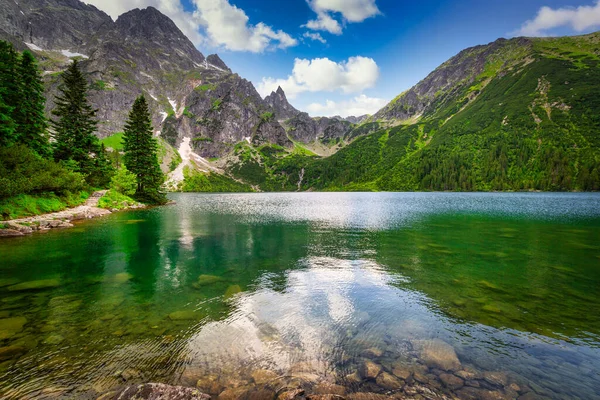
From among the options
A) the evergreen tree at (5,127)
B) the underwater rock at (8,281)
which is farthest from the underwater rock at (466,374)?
the evergreen tree at (5,127)

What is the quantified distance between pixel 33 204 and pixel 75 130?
2637 cm

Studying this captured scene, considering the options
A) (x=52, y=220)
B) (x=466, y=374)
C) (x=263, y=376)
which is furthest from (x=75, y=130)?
(x=466, y=374)

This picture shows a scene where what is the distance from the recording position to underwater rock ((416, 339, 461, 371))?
35.0 ft

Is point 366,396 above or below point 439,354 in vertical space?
above

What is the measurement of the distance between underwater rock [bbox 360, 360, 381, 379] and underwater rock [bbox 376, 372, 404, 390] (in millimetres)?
216

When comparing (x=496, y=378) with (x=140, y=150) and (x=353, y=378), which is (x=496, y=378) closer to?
(x=353, y=378)

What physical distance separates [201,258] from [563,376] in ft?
85.9

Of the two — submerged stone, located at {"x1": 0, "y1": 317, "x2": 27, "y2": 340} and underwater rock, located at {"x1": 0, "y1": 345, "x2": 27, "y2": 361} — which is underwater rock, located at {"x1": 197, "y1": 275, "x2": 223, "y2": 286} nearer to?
submerged stone, located at {"x1": 0, "y1": 317, "x2": 27, "y2": 340}

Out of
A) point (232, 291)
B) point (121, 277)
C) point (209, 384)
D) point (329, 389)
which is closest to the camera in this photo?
point (329, 389)

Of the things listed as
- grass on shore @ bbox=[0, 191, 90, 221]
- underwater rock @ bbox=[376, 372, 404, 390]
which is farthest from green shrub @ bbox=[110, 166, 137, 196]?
underwater rock @ bbox=[376, 372, 404, 390]

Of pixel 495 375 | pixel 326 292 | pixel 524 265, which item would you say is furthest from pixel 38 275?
pixel 524 265

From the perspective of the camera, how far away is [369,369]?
408 inches

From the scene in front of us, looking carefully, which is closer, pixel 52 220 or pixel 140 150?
pixel 52 220

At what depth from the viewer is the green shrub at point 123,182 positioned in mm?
70938
